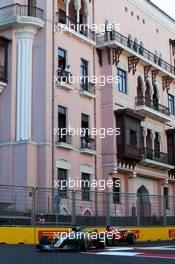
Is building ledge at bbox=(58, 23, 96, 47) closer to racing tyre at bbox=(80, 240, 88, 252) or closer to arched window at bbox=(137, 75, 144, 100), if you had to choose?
arched window at bbox=(137, 75, 144, 100)

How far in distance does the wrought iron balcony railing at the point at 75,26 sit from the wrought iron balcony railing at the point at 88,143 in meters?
7.46

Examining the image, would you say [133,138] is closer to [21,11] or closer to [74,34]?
[74,34]

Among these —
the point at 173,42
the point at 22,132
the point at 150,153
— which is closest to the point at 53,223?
the point at 22,132

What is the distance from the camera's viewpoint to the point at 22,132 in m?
32.4

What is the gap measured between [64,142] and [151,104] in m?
11.6

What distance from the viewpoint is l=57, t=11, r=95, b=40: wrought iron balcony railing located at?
36.0 metres

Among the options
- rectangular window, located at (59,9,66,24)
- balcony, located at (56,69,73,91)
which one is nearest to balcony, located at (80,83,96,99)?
balcony, located at (56,69,73,91)

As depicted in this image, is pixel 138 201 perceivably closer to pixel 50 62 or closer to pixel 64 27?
pixel 50 62

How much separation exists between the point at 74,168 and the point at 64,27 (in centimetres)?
933

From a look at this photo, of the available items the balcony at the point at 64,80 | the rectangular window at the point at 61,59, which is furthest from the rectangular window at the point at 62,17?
the balcony at the point at 64,80

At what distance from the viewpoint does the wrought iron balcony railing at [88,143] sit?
35862mm

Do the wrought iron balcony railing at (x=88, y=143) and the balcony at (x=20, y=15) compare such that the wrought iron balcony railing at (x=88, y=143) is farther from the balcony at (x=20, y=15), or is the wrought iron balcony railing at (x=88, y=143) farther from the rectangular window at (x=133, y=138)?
the balcony at (x=20, y=15)

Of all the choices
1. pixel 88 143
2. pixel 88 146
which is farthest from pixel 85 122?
pixel 88 146

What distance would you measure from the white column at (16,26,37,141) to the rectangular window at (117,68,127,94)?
28.4 ft
